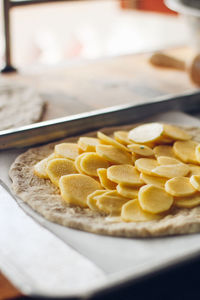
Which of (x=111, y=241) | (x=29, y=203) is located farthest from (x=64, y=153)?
(x=111, y=241)

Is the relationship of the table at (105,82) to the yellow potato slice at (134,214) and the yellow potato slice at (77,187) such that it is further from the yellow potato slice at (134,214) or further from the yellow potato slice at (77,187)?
the yellow potato slice at (134,214)

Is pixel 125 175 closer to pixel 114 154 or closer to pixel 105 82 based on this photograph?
pixel 114 154

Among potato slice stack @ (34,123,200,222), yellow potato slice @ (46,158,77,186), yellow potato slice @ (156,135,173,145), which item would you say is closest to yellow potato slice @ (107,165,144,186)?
potato slice stack @ (34,123,200,222)

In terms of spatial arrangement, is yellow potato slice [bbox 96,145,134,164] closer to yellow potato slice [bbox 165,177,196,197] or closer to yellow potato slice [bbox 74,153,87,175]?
yellow potato slice [bbox 74,153,87,175]

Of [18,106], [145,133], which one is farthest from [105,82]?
[145,133]

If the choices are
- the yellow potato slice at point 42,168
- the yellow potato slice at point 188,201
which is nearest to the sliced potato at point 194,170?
the yellow potato slice at point 188,201
